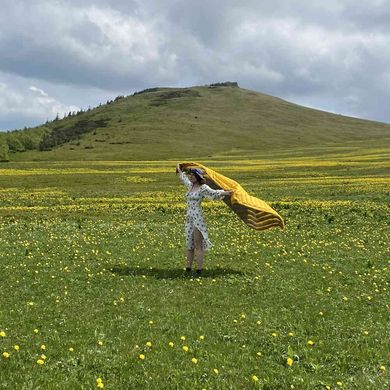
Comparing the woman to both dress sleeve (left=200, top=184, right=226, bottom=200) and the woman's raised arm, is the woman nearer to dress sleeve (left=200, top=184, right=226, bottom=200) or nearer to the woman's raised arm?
dress sleeve (left=200, top=184, right=226, bottom=200)

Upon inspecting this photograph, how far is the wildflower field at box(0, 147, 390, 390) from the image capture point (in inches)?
346

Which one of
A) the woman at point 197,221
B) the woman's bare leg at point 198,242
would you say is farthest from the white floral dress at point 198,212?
the woman's bare leg at point 198,242

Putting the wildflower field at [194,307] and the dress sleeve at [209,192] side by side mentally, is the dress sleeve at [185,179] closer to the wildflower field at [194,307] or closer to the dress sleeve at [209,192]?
the dress sleeve at [209,192]

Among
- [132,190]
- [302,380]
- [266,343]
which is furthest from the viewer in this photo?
[132,190]

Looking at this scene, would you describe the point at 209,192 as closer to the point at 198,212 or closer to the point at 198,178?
the point at 198,178

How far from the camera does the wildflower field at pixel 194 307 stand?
8789mm

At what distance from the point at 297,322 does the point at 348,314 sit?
5.22ft

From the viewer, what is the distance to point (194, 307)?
12742 millimetres

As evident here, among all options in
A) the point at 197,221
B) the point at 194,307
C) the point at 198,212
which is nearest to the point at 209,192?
the point at 198,212

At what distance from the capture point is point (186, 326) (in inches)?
440

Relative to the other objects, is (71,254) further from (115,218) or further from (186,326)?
(115,218)

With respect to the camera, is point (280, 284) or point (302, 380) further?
point (280, 284)

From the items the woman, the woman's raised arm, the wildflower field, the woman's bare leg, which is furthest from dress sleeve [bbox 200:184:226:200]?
the wildflower field

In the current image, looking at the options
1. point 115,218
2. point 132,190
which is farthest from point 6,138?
point 115,218
